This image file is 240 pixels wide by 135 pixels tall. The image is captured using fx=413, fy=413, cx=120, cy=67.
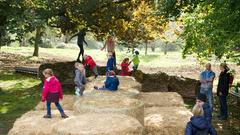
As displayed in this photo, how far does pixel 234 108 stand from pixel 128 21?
9.33 metres

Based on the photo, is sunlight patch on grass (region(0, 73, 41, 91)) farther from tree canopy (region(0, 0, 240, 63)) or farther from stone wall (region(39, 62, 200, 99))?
tree canopy (region(0, 0, 240, 63))

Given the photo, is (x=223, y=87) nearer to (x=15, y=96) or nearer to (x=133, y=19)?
(x=15, y=96)

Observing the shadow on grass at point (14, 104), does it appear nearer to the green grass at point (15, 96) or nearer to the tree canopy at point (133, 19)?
the green grass at point (15, 96)

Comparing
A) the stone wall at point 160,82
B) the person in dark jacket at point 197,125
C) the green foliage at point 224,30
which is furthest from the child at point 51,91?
the stone wall at point 160,82

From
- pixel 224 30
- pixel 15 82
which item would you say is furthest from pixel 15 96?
pixel 224 30

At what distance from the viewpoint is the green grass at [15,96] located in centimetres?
1661

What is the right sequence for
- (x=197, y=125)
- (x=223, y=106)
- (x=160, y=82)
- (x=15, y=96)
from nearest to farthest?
(x=197, y=125) < (x=223, y=106) < (x=15, y=96) < (x=160, y=82)

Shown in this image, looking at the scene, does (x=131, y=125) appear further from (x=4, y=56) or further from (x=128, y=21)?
(x=4, y=56)

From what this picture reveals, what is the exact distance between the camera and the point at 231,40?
39.2ft

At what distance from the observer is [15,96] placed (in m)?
21.3

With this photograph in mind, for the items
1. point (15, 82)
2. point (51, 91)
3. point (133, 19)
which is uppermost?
point (133, 19)

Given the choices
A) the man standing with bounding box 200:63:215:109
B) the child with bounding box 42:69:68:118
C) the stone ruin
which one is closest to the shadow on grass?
the stone ruin

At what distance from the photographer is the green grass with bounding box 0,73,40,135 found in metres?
16.6

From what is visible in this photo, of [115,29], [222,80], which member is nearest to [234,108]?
[222,80]
